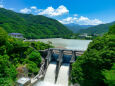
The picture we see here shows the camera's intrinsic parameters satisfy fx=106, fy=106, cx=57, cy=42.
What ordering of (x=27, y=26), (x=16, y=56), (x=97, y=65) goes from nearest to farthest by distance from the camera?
(x=97, y=65)
(x=16, y=56)
(x=27, y=26)

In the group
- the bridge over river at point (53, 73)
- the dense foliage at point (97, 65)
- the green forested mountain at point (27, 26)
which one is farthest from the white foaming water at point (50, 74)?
the green forested mountain at point (27, 26)

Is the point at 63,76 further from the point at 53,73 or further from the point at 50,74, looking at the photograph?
the point at 50,74

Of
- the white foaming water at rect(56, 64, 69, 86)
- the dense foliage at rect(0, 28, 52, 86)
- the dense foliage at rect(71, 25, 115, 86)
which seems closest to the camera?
the dense foliage at rect(71, 25, 115, 86)

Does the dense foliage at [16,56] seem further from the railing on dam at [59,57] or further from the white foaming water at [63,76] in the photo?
the white foaming water at [63,76]

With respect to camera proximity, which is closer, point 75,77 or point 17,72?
point 75,77

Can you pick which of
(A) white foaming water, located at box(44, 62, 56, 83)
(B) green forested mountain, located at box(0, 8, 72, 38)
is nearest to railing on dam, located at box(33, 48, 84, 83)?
(A) white foaming water, located at box(44, 62, 56, 83)

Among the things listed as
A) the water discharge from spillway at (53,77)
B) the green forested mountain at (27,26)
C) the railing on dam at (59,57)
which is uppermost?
the green forested mountain at (27,26)

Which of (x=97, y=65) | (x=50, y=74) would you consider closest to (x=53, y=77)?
(x=50, y=74)

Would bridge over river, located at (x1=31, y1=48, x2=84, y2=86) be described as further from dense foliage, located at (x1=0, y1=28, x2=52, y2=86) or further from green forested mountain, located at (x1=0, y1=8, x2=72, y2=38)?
green forested mountain, located at (x1=0, y1=8, x2=72, y2=38)

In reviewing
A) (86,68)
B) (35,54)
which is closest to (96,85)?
(86,68)

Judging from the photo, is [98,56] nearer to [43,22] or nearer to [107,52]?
[107,52]

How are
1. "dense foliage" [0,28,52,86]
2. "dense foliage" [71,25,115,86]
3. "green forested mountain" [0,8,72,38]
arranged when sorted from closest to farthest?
"dense foliage" [71,25,115,86] < "dense foliage" [0,28,52,86] < "green forested mountain" [0,8,72,38]
